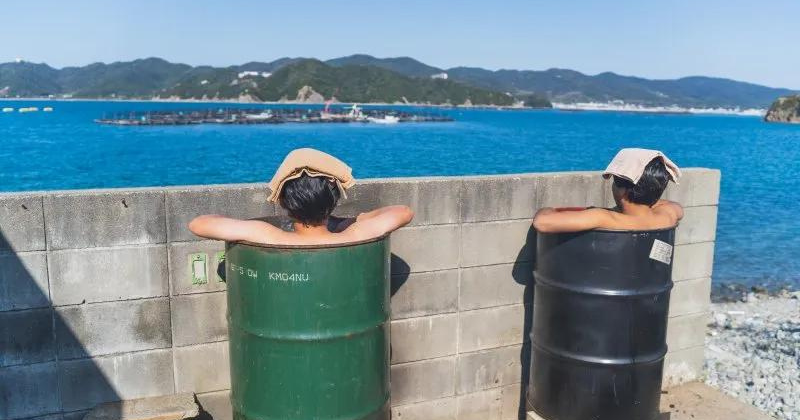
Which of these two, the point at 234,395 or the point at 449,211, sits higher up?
the point at 449,211

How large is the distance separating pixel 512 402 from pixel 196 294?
2519 millimetres

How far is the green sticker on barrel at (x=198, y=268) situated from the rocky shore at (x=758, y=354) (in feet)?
18.5

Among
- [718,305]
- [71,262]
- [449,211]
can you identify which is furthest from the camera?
[718,305]

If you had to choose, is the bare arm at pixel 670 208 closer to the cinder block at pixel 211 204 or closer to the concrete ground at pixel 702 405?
the concrete ground at pixel 702 405

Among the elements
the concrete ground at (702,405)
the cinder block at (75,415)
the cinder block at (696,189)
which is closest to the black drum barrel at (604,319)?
the concrete ground at (702,405)

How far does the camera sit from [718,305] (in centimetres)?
1388

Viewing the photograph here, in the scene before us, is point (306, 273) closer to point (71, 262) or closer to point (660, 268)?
point (71, 262)

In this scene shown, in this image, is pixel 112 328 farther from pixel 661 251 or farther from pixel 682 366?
pixel 682 366

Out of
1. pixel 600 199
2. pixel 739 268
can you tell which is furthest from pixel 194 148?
pixel 600 199

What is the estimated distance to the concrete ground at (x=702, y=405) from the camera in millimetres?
5102

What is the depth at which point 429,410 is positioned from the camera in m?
4.77

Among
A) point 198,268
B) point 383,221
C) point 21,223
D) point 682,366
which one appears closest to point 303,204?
point 383,221

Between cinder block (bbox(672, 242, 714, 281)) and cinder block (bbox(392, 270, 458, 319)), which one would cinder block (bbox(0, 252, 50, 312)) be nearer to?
cinder block (bbox(392, 270, 458, 319))

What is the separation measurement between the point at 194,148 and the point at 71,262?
6982 cm
